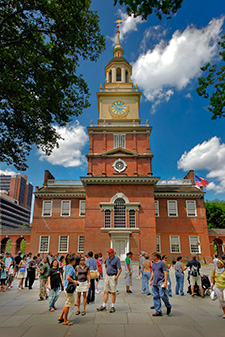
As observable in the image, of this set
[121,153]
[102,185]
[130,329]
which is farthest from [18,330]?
[121,153]

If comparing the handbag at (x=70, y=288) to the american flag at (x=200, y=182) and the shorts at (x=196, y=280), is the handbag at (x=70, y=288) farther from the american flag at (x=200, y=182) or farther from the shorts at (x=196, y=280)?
the american flag at (x=200, y=182)

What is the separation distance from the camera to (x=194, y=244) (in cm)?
2884

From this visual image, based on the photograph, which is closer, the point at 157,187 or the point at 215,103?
the point at 215,103

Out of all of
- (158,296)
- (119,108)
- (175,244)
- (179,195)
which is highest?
(119,108)

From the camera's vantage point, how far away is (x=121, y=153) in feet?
93.7

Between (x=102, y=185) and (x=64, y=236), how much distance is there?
357 inches

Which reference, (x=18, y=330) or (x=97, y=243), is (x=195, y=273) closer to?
(x=18, y=330)

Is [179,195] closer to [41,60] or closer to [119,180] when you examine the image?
[119,180]

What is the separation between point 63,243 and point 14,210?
310ft

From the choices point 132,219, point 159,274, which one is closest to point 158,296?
point 159,274

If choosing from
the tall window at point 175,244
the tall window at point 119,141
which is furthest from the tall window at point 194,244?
the tall window at point 119,141

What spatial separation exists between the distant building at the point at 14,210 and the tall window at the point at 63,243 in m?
7.35

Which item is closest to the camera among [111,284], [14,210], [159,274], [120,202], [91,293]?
[159,274]

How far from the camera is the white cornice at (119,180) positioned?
26.6m
